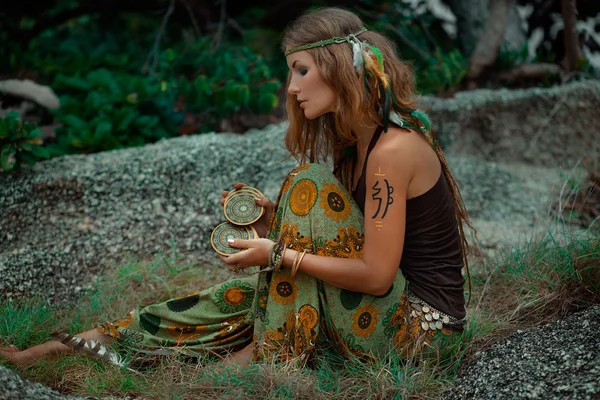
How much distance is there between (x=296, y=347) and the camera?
2.23 metres

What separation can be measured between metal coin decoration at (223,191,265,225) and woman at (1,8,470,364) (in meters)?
0.08

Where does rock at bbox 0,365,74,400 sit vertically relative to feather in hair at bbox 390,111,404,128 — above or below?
below

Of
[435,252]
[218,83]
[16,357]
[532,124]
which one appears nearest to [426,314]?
[435,252]

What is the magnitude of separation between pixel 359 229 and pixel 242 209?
44 cm

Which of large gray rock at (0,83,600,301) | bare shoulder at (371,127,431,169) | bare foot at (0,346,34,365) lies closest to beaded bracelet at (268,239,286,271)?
bare shoulder at (371,127,431,169)

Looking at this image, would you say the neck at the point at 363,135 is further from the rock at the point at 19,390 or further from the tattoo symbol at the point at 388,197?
the rock at the point at 19,390

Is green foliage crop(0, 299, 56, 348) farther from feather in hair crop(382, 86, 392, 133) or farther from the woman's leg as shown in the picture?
feather in hair crop(382, 86, 392, 133)

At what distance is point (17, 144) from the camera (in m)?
3.38

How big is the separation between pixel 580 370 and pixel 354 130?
3.36 ft

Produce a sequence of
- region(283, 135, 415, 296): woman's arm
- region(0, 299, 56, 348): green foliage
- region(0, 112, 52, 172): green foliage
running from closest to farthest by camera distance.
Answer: region(283, 135, 415, 296): woman's arm, region(0, 299, 56, 348): green foliage, region(0, 112, 52, 172): green foliage

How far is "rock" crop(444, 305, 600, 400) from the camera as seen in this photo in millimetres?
1984

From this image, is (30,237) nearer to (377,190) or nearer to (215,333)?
(215,333)

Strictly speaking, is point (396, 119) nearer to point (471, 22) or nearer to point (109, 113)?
point (109, 113)

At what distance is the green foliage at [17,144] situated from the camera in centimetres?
332
